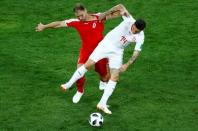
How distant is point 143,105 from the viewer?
12711mm

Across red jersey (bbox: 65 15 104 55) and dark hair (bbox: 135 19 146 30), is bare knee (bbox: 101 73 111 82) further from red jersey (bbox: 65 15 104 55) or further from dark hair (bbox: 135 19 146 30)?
dark hair (bbox: 135 19 146 30)

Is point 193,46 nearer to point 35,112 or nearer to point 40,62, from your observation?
point 40,62

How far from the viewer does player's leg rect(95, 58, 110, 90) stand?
12945mm

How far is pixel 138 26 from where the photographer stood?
38.2 ft

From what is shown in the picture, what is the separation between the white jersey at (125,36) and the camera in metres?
12.2

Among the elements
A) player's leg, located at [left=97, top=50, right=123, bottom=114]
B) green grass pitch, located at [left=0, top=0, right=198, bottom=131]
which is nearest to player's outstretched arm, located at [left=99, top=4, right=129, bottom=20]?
player's leg, located at [left=97, top=50, right=123, bottom=114]

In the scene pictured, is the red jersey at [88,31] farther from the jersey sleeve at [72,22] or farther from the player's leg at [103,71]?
the player's leg at [103,71]

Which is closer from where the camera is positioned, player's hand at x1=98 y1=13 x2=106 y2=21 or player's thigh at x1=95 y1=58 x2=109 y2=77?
player's hand at x1=98 y1=13 x2=106 y2=21

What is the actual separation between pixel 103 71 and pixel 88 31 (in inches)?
46.7

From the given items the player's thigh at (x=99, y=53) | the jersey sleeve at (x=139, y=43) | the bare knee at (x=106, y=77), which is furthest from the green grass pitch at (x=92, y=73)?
the jersey sleeve at (x=139, y=43)

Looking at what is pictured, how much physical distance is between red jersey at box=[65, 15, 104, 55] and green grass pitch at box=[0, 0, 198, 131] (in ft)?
4.31

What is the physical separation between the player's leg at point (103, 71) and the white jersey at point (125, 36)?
0.79 meters

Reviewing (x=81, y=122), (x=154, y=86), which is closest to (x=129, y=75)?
(x=154, y=86)

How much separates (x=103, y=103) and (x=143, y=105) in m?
1.06
